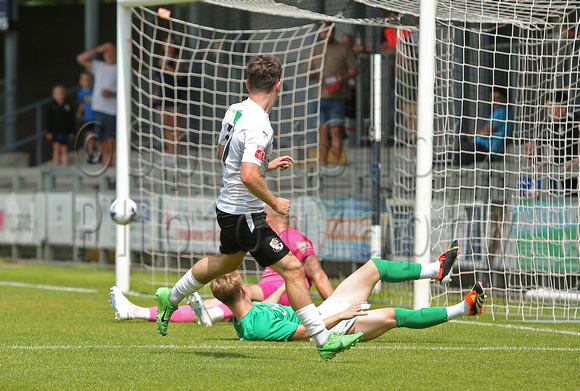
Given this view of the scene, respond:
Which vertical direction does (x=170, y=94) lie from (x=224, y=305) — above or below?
above

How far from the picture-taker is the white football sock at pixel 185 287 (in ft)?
18.2

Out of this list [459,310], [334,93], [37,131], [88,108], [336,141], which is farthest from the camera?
[37,131]

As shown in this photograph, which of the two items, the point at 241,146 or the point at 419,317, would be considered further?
the point at 419,317

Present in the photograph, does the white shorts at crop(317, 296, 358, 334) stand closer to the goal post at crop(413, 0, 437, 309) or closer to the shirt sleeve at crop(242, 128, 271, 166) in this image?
the shirt sleeve at crop(242, 128, 271, 166)

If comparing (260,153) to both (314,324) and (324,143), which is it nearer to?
(314,324)

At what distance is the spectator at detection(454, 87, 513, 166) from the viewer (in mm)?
8477

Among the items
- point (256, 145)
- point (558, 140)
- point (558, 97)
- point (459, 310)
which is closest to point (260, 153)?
point (256, 145)

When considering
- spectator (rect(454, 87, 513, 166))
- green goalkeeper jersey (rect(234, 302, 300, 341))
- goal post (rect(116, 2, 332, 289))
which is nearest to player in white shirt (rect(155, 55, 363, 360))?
green goalkeeper jersey (rect(234, 302, 300, 341))

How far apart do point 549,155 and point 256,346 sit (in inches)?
167

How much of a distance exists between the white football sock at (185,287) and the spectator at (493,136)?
3.90 meters

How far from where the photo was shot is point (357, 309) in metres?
4.99

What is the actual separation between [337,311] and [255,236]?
94cm

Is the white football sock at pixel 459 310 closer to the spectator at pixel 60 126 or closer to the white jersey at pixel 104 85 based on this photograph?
the white jersey at pixel 104 85

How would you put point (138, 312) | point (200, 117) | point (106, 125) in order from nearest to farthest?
point (138, 312) < point (200, 117) < point (106, 125)
